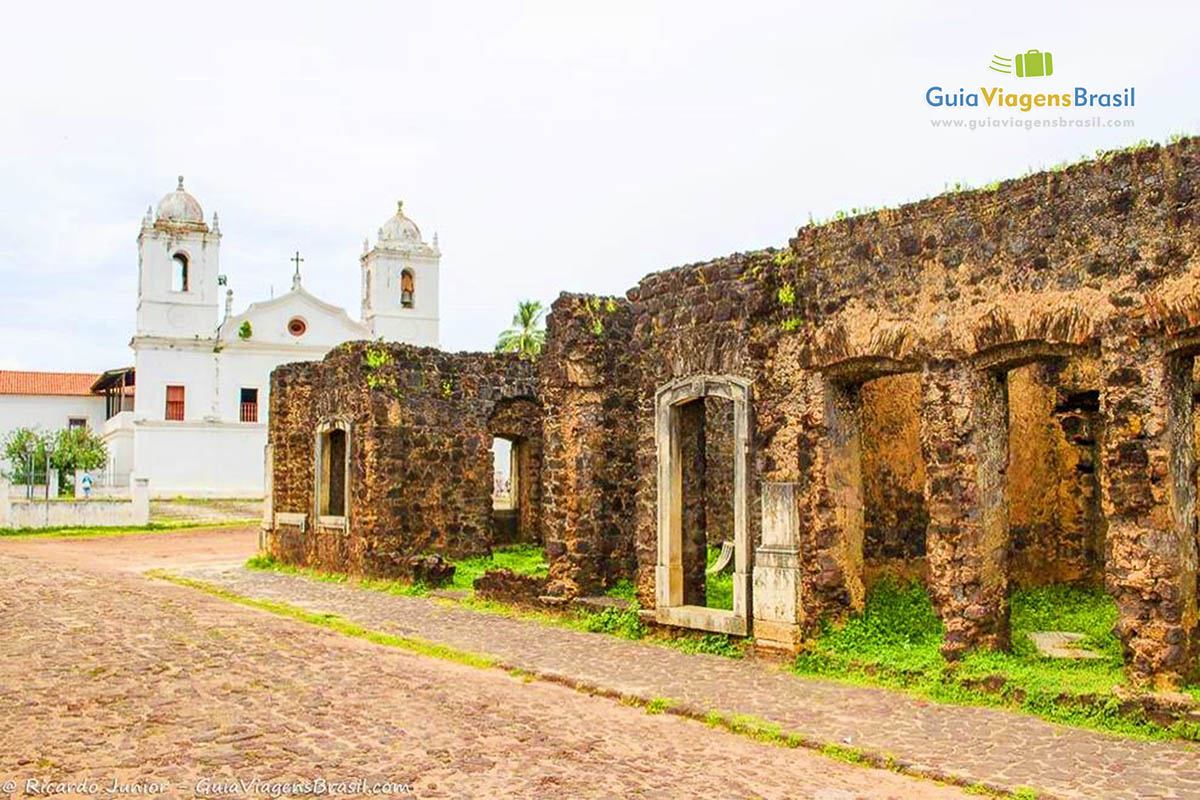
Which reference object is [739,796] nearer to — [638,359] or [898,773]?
[898,773]

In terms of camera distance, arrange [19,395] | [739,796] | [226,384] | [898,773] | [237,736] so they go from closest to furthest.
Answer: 1. [739,796]
2. [898,773]
3. [237,736]
4. [226,384]
5. [19,395]

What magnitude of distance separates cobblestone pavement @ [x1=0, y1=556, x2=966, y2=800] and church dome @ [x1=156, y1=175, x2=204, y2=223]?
131 ft

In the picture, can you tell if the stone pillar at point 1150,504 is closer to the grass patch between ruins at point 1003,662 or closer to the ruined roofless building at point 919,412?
the ruined roofless building at point 919,412

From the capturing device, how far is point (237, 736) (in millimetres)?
8109

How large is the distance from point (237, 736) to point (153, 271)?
44.3 m

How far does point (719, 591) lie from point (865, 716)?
513 cm

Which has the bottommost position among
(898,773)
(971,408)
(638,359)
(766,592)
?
(898,773)

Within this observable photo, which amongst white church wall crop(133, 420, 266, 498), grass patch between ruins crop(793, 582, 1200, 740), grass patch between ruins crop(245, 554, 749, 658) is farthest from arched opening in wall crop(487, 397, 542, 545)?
white church wall crop(133, 420, 266, 498)

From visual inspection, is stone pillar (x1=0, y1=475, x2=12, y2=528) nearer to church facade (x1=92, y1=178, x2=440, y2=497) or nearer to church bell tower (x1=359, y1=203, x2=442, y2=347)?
church facade (x1=92, y1=178, x2=440, y2=497)

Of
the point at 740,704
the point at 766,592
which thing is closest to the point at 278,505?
the point at 766,592

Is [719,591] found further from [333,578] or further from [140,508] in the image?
[140,508]

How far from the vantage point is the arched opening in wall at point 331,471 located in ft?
66.1

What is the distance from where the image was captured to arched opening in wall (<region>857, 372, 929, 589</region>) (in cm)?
1207

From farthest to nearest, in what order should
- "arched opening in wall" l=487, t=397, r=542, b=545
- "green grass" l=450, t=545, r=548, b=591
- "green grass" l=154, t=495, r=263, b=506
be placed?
"green grass" l=154, t=495, r=263, b=506
"arched opening in wall" l=487, t=397, r=542, b=545
"green grass" l=450, t=545, r=548, b=591
